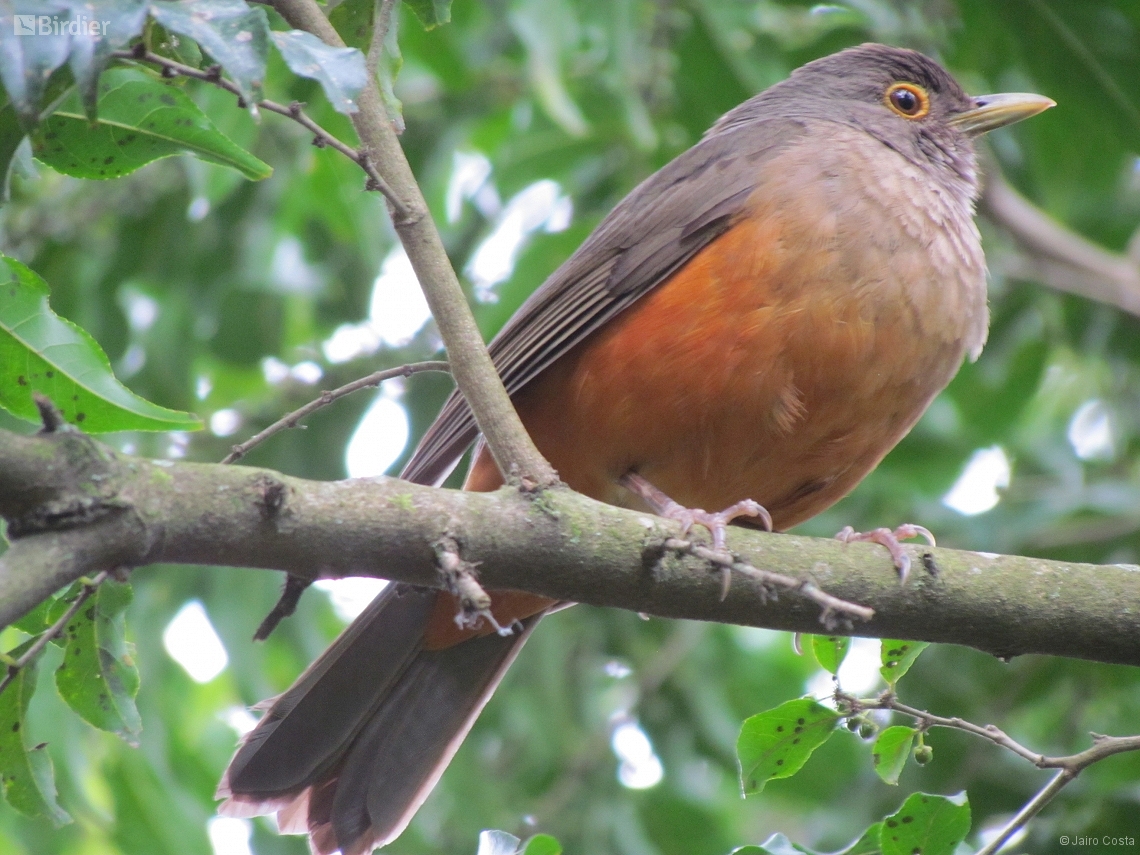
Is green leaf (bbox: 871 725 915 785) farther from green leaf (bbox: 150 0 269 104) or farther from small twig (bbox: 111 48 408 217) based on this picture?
green leaf (bbox: 150 0 269 104)

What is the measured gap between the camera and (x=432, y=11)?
3170mm

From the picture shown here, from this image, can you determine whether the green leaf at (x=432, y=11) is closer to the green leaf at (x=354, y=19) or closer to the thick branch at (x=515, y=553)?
the green leaf at (x=354, y=19)

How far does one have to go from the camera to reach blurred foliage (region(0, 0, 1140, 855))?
4.95m

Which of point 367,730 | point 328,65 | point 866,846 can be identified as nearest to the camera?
point 328,65

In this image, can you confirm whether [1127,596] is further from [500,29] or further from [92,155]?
[500,29]

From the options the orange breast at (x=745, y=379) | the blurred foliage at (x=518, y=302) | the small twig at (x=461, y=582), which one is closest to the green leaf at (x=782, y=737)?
the small twig at (x=461, y=582)

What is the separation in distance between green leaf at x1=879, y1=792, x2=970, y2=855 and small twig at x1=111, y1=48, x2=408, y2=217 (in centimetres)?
161

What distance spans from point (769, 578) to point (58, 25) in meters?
1.62

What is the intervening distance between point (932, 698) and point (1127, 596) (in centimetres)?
286

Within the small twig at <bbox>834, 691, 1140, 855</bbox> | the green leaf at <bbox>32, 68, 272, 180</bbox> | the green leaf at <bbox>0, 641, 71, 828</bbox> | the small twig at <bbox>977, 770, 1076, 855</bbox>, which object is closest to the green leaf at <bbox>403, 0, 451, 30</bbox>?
the green leaf at <bbox>32, 68, 272, 180</bbox>

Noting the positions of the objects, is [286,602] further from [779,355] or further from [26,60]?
[779,355]

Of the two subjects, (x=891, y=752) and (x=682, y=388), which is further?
(x=682, y=388)

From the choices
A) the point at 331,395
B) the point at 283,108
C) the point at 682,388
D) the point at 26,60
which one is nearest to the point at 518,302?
the point at 682,388

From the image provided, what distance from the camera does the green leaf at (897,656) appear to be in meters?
2.95
